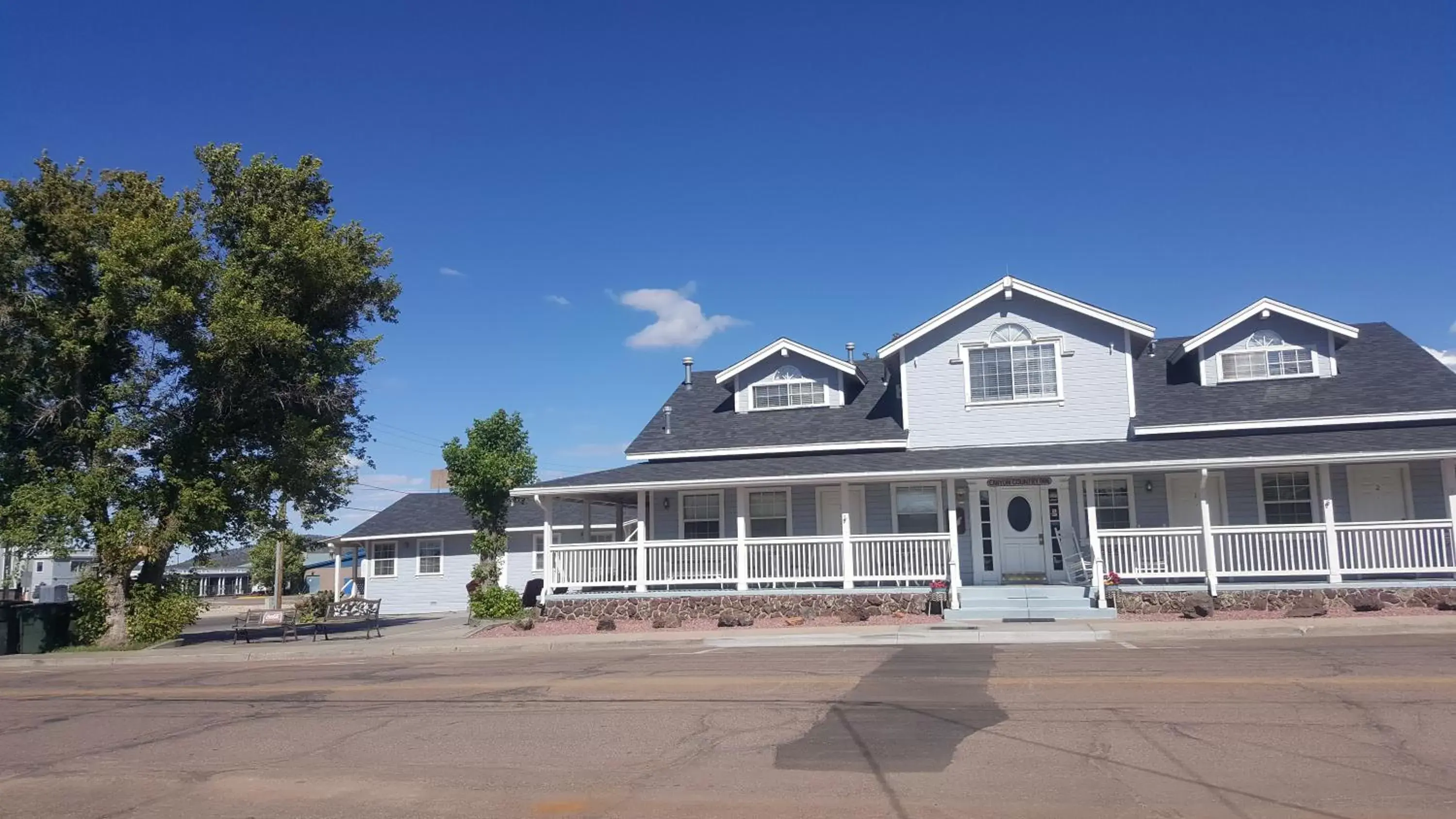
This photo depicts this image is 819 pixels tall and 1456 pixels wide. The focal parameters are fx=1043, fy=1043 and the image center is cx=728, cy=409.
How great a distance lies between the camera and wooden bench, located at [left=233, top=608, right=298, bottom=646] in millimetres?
23109

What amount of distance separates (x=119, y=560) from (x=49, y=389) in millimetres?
4083

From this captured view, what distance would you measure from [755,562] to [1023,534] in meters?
5.83

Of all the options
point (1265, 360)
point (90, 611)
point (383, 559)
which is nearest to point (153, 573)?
point (90, 611)

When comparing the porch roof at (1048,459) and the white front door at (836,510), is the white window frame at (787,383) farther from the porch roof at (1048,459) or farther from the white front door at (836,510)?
the white front door at (836,510)

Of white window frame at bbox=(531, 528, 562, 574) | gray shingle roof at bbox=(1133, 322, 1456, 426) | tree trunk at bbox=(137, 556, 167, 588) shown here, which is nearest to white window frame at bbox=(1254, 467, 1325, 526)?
gray shingle roof at bbox=(1133, 322, 1456, 426)

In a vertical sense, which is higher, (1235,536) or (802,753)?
(1235,536)

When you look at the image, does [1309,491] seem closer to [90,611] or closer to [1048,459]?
[1048,459]

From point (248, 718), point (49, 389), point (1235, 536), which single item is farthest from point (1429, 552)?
point (49, 389)

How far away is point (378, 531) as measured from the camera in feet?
126

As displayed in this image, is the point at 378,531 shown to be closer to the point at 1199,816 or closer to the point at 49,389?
the point at 49,389

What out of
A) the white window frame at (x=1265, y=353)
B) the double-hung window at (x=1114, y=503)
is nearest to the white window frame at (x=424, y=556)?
the double-hung window at (x=1114, y=503)

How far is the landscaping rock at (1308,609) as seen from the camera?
758 inches

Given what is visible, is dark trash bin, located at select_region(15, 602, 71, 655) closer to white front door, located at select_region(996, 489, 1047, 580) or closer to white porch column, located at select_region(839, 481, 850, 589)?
white porch column, located at select_region(839, 481, 850, 589)

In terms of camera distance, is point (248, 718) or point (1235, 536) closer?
point (248, 718)
